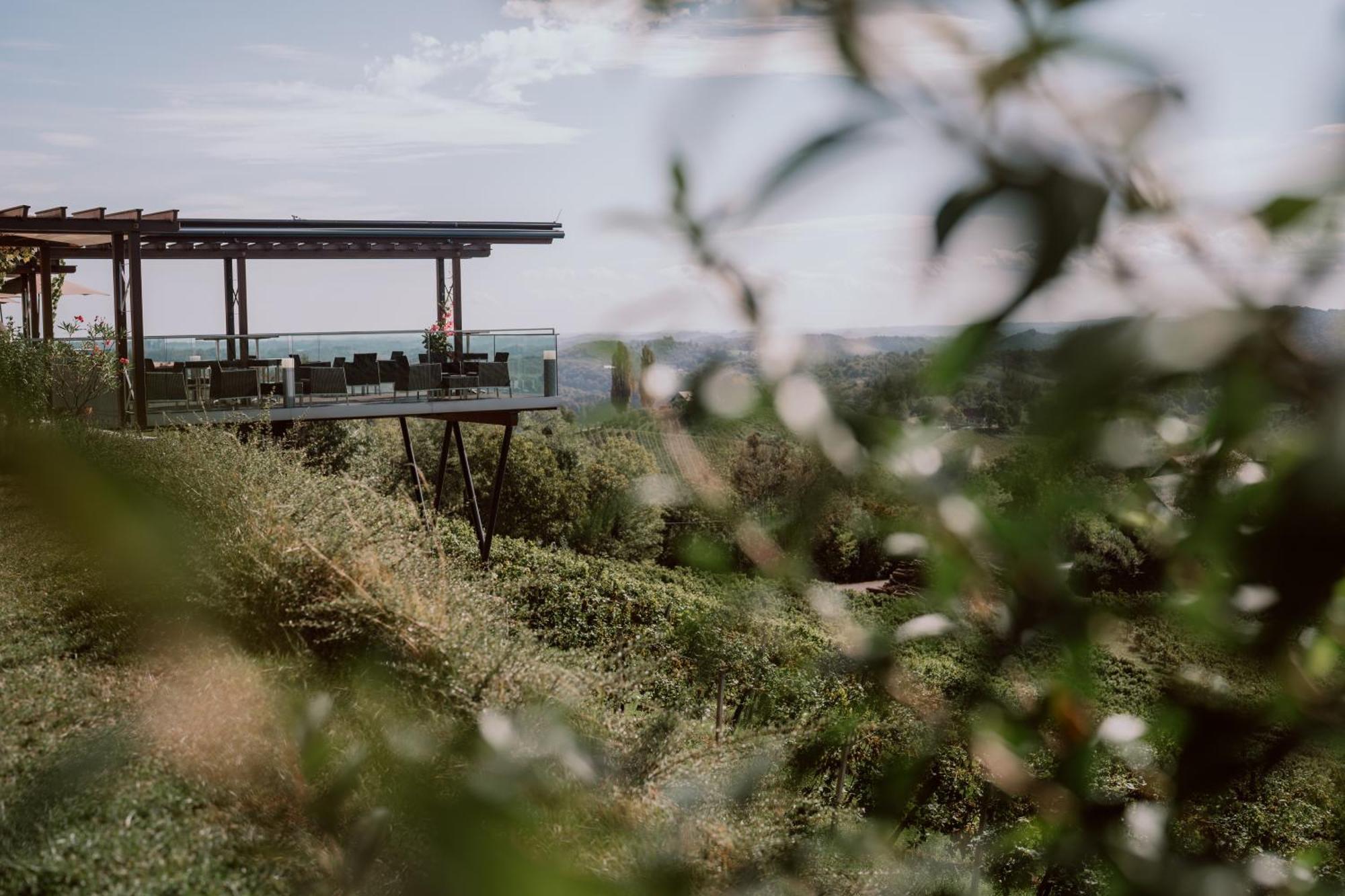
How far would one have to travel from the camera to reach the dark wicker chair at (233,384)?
14.3 meters

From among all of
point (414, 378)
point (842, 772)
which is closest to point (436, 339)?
point (414, 378)

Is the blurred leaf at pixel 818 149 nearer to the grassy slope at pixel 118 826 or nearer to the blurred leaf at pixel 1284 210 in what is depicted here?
the blurred leaf at pixel 1284 210

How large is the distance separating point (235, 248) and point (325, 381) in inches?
122

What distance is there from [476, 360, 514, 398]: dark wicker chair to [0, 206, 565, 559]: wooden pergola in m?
0.35

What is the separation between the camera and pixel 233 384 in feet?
47.5

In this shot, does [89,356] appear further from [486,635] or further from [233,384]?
[486,635]

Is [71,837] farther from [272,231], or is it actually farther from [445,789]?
[272,231]

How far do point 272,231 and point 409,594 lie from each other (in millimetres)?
9657

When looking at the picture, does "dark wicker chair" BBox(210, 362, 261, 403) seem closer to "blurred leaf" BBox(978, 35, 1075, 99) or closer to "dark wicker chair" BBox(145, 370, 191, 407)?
"dark wicker chair" BBox(145, 370, 191, 407)

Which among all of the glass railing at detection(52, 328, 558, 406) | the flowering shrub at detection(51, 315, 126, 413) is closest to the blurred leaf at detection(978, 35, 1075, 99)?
the flowering shrub at detection(51, 315, 126, 413)

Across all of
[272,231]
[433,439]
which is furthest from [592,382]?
[433,439]

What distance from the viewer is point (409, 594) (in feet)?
28.4

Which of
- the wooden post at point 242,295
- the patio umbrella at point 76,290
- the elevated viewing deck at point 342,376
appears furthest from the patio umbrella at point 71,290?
the elevated viewing deck at point 342,376

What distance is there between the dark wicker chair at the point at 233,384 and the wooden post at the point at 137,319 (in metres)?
0.93
